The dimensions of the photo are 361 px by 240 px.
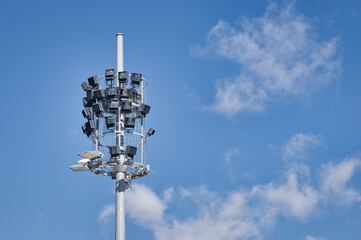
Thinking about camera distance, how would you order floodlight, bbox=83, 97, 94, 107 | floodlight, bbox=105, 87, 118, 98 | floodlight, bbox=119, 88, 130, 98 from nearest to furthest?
floodlight, bbox=105, 87, 118, 98
floodlight, bbox=119, 88, 130, 98
floodlight, bbox=83, 97, 94, 107

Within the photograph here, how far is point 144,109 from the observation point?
90.9m

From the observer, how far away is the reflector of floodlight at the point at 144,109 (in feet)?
298

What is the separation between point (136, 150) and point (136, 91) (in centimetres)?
794

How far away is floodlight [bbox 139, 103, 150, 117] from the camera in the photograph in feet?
298

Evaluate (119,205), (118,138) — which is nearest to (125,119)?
(118,138)

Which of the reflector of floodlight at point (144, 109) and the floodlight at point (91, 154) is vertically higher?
the reflector of floodlight at point (144, 109)

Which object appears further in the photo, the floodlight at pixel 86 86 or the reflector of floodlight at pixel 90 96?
the floodlight at pixel 86 86

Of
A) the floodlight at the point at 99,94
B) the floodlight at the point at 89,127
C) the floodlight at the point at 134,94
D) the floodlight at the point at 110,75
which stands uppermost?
the floodlight at the point at 110,75

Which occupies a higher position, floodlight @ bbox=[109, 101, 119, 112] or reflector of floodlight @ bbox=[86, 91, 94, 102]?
reflector of floodlight @ bbox=[86, 91, 94, 102]

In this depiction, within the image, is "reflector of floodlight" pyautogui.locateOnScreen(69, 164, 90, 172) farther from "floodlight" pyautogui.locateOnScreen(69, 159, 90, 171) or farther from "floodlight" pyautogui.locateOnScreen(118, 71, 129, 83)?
"floodlight" pyautogui.locateOnScreen(118, 71, 129, 83)

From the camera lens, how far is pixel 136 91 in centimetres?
9194

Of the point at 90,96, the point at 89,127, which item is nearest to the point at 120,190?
the point at 89,127

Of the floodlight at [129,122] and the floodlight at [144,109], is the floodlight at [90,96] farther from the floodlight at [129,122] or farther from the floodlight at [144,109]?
the floodlight at [144,109]

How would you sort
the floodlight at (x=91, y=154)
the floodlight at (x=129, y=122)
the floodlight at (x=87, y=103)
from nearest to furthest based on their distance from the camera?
the floodlight at (x=91, y=154) → the floodlight at (x=129, y=122) → the floodlight at (x=87, y=103)
